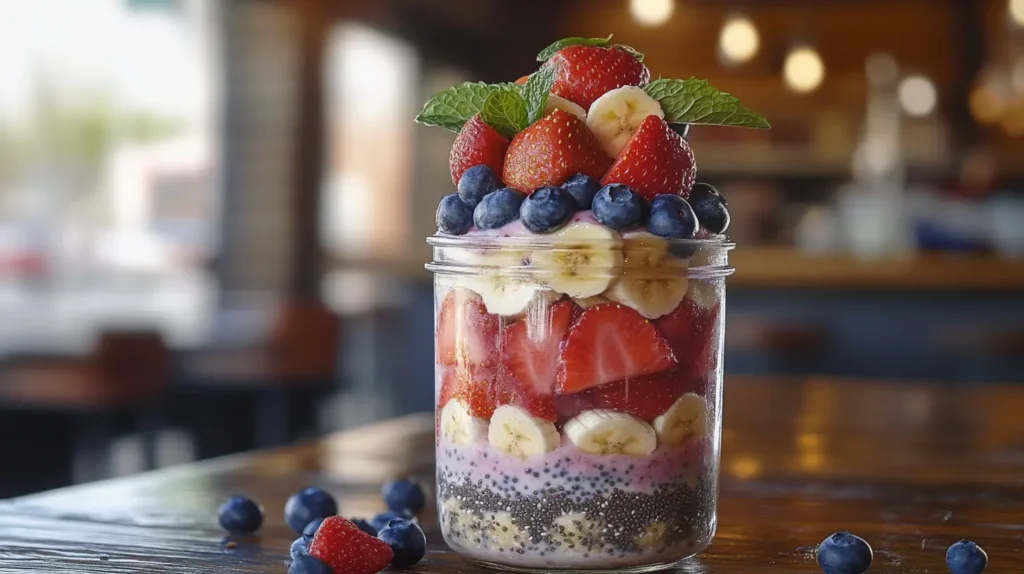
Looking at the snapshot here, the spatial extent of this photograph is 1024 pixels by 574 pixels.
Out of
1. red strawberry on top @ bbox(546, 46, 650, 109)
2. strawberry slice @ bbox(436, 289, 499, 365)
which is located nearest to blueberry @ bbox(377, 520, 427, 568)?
strawberry slice @ bbox(436, 289, 499, 365)

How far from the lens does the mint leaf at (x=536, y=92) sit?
2.88ft

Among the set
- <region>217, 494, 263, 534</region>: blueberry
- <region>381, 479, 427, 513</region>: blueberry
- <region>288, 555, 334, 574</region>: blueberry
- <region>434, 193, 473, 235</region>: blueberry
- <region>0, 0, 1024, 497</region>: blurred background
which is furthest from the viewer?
<region>0, 0, 1024, 497</region>: blurred background

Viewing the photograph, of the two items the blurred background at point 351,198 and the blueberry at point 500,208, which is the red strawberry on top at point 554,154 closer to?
the blueberry at point 500,208

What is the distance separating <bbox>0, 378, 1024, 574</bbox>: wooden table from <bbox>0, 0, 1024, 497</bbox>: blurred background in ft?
6.85

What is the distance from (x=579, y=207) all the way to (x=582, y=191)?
0.04 ft

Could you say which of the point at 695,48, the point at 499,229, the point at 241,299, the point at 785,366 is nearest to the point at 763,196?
the point at 695,48

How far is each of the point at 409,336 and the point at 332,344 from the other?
1.01ft

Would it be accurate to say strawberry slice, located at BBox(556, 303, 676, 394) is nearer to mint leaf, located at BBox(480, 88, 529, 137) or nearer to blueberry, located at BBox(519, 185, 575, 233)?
blueberry, located at BBox(519, 185, 575, 233)

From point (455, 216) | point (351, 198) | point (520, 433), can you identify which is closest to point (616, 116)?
point (455, 216)

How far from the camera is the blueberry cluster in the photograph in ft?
2.67

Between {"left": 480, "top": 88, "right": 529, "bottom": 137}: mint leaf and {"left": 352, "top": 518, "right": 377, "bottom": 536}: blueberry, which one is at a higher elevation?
{"left": 480, "top": 88, "right": 529, "bottom": 137}: mint leaf

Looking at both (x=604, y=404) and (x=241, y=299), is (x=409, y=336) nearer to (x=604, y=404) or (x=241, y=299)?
(x=241, y=299)

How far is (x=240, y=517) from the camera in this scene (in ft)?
3.24

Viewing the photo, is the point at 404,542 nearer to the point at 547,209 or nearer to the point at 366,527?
the point at 366,527
